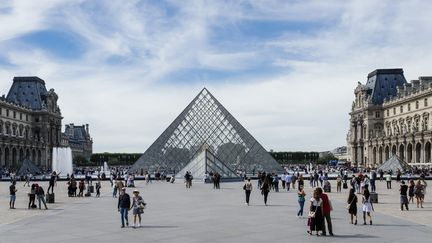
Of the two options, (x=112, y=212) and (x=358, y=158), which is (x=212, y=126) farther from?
(x=358, y=158)

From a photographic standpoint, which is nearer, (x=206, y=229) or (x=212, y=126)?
(x=206, y=229)

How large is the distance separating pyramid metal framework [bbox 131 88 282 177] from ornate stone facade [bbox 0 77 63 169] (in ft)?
133

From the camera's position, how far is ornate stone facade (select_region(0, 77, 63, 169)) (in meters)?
77.6

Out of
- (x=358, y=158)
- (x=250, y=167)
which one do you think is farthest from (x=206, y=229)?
(x=358, y=158)

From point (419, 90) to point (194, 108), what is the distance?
39.9 metres

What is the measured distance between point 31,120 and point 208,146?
5628cm

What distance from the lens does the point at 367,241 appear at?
10211 millimetres

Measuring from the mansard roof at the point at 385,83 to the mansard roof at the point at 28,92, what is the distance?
57.4 m

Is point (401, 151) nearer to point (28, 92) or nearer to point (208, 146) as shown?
point (208, 146)

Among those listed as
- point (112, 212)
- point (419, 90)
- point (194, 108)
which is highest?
point (419, 90)

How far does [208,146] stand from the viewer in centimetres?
4269

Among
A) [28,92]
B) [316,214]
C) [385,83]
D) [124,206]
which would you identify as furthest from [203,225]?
[28,92]

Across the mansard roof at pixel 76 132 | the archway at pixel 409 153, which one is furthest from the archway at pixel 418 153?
the mansard roof at pixel 76 132

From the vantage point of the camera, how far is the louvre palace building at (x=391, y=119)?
222 feet
